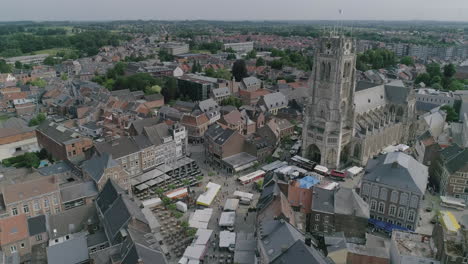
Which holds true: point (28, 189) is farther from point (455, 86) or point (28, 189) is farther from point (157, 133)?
point (455, 86)

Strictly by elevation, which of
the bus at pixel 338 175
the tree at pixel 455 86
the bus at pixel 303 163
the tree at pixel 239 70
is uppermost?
the tree at pixel 239 70

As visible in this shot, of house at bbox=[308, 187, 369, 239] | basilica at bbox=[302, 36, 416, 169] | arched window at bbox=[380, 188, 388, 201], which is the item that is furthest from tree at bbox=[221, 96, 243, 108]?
arched window at bbox=[380, 188, 388, 201]

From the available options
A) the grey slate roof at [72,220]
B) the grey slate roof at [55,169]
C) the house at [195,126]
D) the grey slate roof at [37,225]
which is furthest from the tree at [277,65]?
the grey slate roof at [37,225]

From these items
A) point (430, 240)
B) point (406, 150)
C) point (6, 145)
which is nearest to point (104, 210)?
point (430, 240)

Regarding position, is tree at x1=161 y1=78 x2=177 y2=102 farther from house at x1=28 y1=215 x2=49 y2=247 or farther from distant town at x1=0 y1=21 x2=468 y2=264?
house at x1=28 y1=215 x2=49 y2=247

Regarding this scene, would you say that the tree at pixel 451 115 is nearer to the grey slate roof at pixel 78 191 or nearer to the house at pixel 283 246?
the house at pixel 283 246
